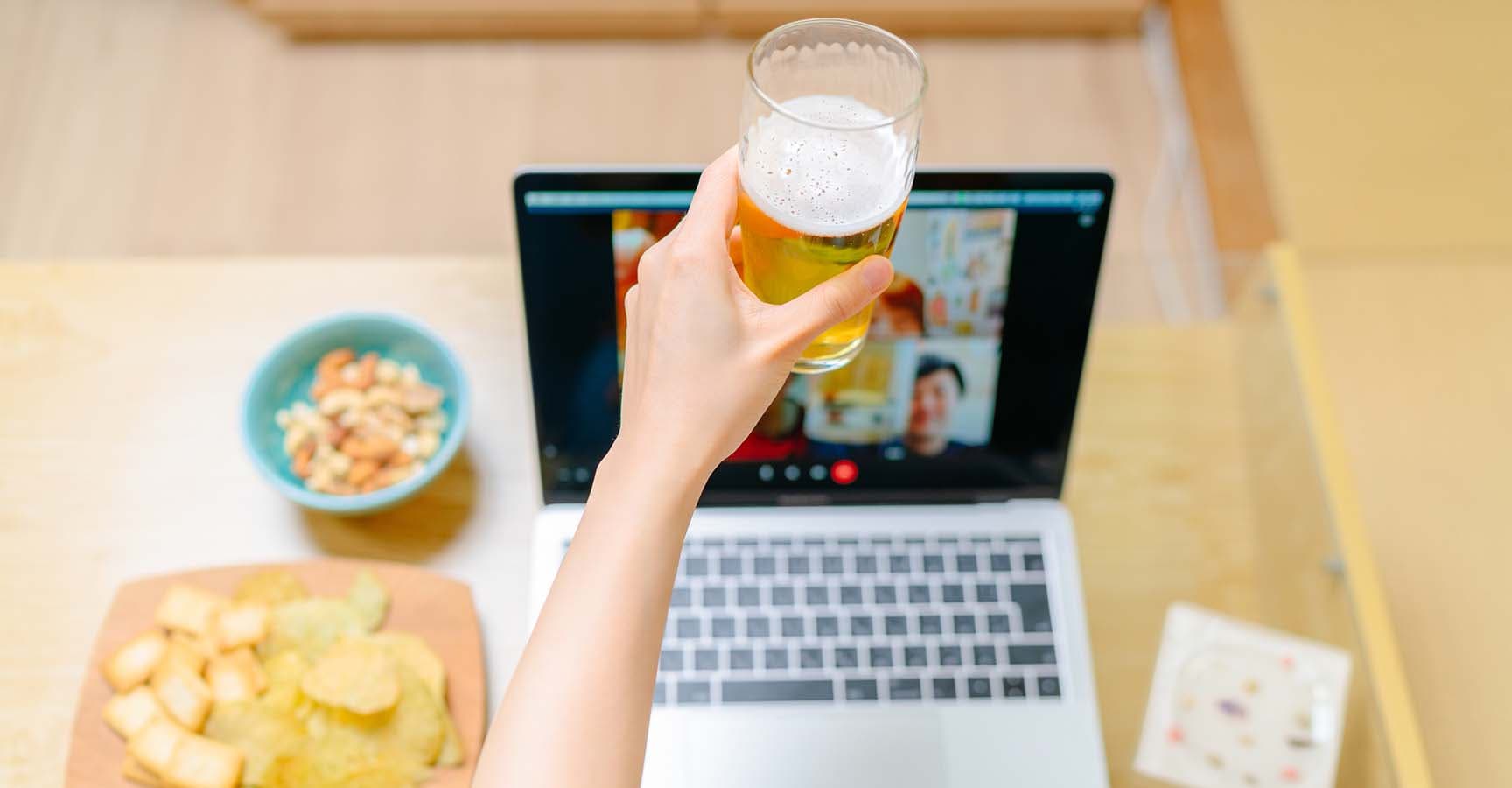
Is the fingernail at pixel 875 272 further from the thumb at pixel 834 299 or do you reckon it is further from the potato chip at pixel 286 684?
the potato chip at pixel 286 684

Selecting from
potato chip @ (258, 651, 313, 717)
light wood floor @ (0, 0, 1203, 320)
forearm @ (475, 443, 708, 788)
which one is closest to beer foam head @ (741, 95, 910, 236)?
forearm @ (475, 443, 708, 788)

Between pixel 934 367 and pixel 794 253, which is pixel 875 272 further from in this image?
pixel 934 367

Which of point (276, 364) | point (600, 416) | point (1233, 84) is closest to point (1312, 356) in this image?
point (600, 416)

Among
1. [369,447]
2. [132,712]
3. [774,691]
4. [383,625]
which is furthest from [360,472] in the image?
[774,691]

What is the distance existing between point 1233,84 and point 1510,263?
0.58 m

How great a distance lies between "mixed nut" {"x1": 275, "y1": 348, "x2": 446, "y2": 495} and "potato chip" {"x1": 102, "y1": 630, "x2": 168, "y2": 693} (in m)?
0.16

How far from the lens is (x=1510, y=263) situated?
1408 mm

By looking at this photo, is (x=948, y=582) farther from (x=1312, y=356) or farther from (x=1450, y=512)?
(x=1450, y=512)

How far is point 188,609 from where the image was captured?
90cm

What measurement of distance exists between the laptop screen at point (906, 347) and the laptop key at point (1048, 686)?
0.15 m

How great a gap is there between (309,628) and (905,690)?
454 millimetres

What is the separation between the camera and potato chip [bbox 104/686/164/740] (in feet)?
2.77

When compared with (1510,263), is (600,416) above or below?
below

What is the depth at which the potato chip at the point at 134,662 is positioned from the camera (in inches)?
34.3
